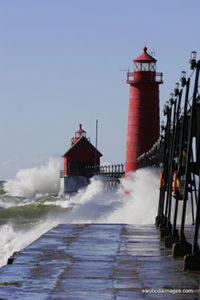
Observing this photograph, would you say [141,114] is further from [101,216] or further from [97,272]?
[97,272]

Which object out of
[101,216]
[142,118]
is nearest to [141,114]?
[142,118]

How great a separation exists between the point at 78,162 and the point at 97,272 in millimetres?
78557

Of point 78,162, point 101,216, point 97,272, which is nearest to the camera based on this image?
point 97,272

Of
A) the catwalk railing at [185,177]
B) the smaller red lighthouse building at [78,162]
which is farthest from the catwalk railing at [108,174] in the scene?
the catwalk railing at [185,177]

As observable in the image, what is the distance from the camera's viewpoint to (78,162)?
91.4 metres

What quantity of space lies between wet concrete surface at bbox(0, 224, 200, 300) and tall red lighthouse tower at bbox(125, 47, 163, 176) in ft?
107

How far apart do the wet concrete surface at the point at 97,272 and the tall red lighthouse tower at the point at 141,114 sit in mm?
32698

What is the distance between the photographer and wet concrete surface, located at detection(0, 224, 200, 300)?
10.7 metres

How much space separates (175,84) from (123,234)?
429 cm

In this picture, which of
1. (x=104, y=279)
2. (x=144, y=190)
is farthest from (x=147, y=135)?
(x=104, y=279)

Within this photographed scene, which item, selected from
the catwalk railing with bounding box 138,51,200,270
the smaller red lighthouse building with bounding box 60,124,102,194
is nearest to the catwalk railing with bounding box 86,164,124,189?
the smaller red lighthouse building with bounding box 60,124,102,194

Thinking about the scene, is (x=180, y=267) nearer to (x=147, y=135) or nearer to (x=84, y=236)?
(x=84, y=236)

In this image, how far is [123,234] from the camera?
21.0m

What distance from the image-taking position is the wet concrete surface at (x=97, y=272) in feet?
35.2
